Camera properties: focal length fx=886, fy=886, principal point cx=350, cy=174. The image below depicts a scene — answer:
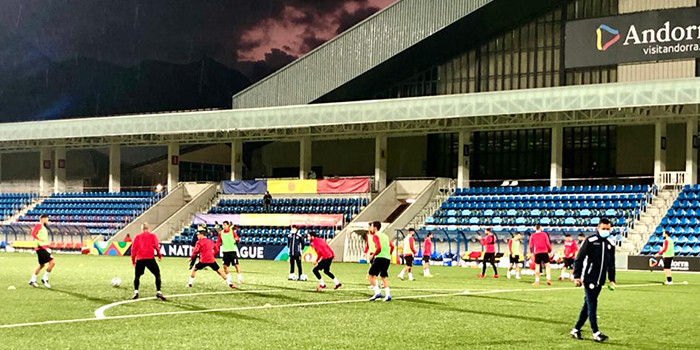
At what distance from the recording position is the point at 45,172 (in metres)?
73.1

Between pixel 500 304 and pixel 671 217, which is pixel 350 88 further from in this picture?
pixel 500 304

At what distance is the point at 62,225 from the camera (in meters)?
61.2

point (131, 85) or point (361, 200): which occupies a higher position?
point (131, 85)

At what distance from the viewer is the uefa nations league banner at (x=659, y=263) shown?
136 ft

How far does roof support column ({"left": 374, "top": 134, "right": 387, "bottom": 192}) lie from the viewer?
59969mm

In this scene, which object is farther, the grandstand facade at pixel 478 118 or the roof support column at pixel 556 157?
the roof support column at pixel 556 157

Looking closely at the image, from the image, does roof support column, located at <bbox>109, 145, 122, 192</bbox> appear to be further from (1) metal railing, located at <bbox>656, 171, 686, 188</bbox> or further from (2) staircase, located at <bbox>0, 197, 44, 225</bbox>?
(1) metal railing, located at <bbox>656, 171, 686, 188</bbox>

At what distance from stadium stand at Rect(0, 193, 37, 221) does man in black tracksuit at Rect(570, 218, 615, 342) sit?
6394 cm

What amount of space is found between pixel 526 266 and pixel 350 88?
24816 mm

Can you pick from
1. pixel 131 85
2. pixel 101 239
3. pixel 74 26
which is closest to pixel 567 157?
pixel 101 239

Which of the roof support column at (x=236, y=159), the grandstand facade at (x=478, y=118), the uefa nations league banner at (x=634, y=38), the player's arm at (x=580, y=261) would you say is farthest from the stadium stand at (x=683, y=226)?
the roof support column at (x=236, y=159)

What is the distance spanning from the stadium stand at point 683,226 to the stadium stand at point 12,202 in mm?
49975

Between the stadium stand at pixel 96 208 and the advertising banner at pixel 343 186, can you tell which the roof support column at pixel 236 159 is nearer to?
the stadium stand at pixel 96 208

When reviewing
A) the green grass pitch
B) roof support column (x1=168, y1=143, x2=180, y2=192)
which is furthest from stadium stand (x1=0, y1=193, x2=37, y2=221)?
the green grass pitch
